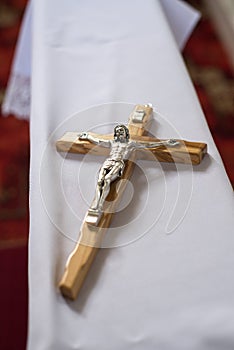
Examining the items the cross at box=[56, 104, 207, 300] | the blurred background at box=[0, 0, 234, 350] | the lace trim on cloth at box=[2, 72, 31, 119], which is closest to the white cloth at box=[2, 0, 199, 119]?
the lace trim on cloth at box=[2, 72, 31, 119]

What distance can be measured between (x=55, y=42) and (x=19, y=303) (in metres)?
0.73

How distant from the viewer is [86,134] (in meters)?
0.92

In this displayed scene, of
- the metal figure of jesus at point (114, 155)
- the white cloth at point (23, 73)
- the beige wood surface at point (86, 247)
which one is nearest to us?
the beige wood surface at point (86, 247)

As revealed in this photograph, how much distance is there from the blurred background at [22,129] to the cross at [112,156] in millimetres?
763

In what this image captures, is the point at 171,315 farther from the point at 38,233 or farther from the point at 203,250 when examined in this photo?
the point at 38,233

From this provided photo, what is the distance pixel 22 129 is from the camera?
2.12m

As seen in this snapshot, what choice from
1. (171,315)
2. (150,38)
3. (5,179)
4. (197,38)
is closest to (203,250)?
(171,315)

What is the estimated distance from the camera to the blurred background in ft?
5.17

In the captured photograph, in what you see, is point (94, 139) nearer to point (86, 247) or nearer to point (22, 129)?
point (86, 247)

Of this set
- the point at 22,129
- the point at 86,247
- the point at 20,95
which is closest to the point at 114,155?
the point at 86,247

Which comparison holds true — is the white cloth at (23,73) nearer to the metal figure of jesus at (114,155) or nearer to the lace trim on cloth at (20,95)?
the lace trim on cloth at (20,95)

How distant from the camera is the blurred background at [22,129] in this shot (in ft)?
5.17

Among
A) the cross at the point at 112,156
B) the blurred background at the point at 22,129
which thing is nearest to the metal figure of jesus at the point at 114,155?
the cross at the point at 112,156

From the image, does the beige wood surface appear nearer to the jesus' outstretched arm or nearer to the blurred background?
the jesus' outstretched arm
